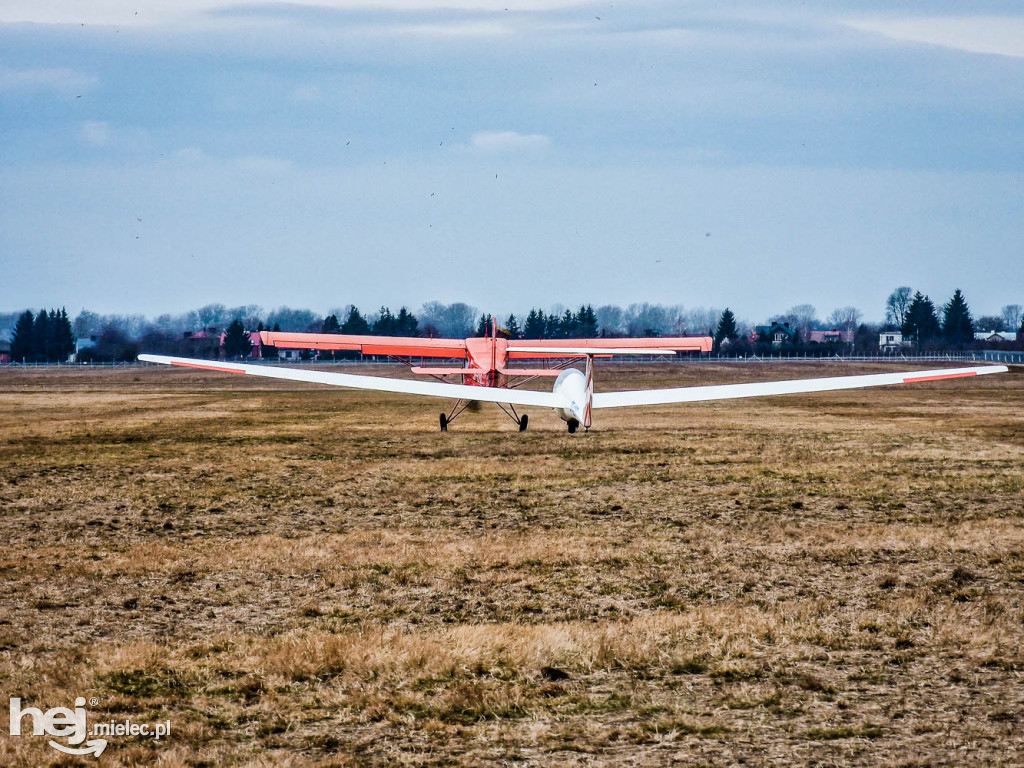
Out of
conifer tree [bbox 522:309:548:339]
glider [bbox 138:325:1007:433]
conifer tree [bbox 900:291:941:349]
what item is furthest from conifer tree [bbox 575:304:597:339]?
glider [bbox 138:325:1007:433]

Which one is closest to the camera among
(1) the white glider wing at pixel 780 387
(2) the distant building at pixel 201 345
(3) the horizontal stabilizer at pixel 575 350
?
(1) the white glider wing at pixel 780 387

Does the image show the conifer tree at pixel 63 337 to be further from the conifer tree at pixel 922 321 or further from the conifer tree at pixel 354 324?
the conifer tree at pixel 922 321

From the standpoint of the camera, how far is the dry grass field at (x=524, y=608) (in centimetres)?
590

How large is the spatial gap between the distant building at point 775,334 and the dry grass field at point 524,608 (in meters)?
138

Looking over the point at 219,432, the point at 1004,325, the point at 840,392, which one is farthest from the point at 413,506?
the point at 1004,325

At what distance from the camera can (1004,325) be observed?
19875cm

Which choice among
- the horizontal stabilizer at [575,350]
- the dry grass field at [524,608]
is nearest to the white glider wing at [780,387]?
the horizontal stabilizer at [575,350]

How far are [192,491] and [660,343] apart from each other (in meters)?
11.4

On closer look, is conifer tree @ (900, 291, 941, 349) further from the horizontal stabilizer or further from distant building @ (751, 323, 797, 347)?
the horizontal stabilizer

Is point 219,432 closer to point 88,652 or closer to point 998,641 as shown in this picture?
point 88,652

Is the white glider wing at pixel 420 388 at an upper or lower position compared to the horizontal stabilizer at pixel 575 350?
lower

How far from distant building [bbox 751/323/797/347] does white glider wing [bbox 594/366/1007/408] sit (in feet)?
431

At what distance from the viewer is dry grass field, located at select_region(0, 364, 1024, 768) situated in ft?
19.4

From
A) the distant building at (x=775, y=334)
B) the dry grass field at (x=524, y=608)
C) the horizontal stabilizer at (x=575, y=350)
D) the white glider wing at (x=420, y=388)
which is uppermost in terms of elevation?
the distant building at (x=775, y=334)
